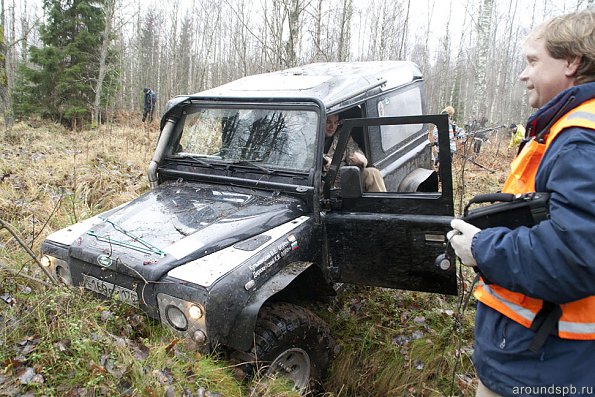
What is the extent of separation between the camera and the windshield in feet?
11.7

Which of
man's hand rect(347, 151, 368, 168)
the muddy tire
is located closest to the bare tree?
man's hand rect(347, 151, 368, 168)

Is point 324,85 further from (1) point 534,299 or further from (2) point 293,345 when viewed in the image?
(1) point 534,299

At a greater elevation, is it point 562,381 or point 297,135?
point 297,135

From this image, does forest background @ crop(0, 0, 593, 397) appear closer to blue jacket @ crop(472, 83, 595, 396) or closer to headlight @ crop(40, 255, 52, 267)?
headlight @ crop(40, 255, 52, 267)

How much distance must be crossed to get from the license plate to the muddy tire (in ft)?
2.84

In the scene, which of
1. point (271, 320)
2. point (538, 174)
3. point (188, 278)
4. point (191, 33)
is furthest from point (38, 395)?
point (191, 33)

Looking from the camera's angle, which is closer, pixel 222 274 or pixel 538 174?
pixel 538 174

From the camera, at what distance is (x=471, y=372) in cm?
353

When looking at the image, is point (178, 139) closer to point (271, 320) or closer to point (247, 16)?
point (271, 320)

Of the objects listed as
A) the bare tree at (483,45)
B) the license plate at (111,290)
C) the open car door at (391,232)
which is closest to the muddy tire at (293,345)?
the open car door at (391,232)

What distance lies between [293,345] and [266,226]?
0.88 m

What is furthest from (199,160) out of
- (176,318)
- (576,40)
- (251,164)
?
(576,40)

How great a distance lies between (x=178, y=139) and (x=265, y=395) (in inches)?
102

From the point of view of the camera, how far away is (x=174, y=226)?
3.23 m
